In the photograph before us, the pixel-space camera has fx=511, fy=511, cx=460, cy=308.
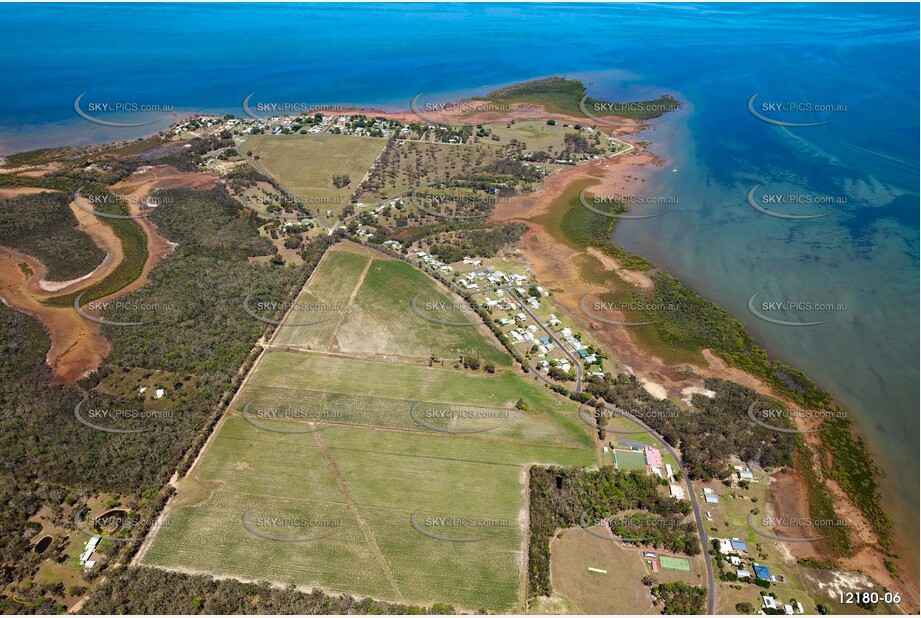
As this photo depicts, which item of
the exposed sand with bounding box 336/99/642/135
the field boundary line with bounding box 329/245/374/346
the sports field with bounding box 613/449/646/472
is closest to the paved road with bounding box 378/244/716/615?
the sports field with bounding box 613/449/646/472

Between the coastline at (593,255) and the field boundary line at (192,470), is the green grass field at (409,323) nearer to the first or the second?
the field boundary line at (192,470)

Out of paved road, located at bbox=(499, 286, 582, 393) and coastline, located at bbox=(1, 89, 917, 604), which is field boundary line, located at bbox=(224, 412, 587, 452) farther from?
coastline, located at bbox=(1, 89, 917, 604)

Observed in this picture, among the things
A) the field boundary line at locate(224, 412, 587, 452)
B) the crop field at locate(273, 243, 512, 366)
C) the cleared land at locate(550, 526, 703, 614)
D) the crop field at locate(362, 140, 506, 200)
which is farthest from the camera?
the crop field at locate(362, 140, 506, 200)

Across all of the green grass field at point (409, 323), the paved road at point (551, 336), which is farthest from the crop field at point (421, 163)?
the paved road at point (551, 336)

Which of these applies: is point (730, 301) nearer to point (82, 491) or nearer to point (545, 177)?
point (545, 177)

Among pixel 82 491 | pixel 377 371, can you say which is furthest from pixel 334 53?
pixel 82 491

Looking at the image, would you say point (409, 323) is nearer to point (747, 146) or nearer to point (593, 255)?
point (593, 255)
